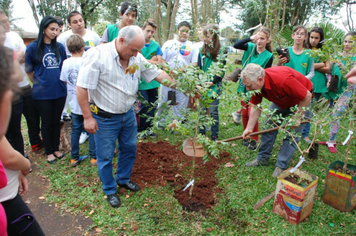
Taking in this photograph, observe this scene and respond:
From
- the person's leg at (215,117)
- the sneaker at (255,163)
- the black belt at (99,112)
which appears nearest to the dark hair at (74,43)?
the black belt at (99,112)

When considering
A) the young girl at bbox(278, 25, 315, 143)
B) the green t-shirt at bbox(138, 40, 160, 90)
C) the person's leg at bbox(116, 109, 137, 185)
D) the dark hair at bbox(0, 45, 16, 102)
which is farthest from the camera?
the green t-shirt at bbox(138, 40, 160, 90)

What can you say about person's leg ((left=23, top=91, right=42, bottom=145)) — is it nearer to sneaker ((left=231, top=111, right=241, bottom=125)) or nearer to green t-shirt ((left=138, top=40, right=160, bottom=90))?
green t-shirt ((left=138, top=40, right=160, bottom=90))

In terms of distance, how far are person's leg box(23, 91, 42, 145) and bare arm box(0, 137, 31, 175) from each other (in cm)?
285

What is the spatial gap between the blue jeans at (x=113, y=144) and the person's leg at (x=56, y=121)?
1.44m

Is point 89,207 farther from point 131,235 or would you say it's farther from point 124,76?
point 124,76

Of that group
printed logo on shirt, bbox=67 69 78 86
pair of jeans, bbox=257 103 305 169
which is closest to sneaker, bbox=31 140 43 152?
printed logo on shirt, bbox=67 69 78 86

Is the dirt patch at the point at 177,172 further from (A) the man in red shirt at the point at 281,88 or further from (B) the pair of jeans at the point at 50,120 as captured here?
(B) the pair of jeans at the point at 50,120

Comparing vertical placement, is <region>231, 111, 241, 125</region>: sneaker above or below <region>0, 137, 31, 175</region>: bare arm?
below

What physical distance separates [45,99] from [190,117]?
88.7 inches

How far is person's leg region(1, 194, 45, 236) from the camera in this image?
137 centimetres

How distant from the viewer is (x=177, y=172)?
3.62 m

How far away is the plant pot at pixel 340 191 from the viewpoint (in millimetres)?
2725

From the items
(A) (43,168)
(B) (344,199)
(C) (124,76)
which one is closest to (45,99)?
(A) (43,168)

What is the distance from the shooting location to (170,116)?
9.05ft
